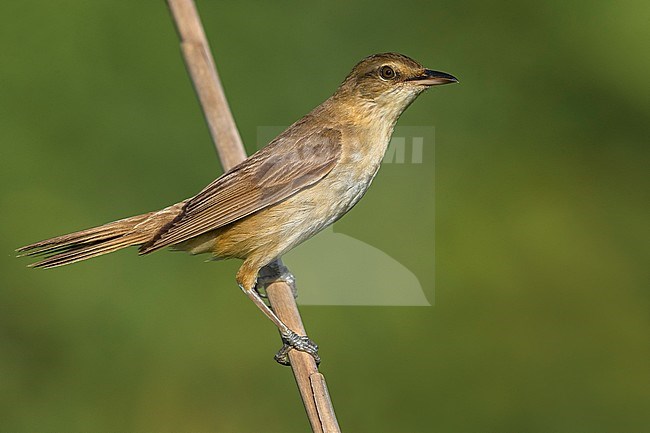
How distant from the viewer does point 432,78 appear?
3.10 metres

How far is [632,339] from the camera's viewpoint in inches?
171

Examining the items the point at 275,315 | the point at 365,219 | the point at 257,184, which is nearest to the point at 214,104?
the point at 257,184

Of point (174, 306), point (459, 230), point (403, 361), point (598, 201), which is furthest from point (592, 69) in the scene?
point (174, 306)

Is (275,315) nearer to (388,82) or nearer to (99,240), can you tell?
Result: (99,240)

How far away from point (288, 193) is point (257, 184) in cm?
11

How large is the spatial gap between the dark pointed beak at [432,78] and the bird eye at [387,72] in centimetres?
6

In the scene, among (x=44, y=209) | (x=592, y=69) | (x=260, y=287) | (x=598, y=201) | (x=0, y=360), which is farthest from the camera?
(x=592, y=69)

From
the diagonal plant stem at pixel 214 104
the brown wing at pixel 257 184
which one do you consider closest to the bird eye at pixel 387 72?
the brown wing at pixel 257 184

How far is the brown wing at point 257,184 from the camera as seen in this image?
3209mm

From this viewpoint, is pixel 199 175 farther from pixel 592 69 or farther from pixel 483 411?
pixel 592 69

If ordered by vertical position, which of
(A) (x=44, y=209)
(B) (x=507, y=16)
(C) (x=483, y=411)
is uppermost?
(B) (x=507, y=16)

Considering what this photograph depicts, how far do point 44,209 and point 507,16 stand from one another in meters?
2.58

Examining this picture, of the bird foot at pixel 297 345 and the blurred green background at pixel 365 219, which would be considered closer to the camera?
the bird foot at pixel 297 345

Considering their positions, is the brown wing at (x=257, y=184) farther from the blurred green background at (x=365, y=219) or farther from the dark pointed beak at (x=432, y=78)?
the blurred green background at (x=365, y=219)
